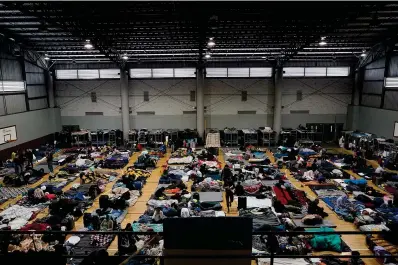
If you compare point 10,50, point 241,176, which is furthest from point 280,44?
point 10,50

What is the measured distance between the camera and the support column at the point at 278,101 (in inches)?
1040

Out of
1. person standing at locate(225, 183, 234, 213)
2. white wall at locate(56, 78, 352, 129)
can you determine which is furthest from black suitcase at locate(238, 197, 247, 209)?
white wall at locate(56, 78, 352, 129)

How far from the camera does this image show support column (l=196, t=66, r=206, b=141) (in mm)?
26453

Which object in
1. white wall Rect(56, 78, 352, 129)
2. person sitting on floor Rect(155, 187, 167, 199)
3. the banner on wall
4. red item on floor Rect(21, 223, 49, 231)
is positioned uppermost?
white wall Rect(56, 78, 352, 129)

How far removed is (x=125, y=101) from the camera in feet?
88.5

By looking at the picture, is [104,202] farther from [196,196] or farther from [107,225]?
[196,196]

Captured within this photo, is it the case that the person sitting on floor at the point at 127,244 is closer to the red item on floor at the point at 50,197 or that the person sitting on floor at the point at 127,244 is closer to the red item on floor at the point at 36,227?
the red item on floor at the point at 36,227

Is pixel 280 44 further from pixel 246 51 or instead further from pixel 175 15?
pixel 175 15

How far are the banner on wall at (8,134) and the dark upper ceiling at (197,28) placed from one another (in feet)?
21.6

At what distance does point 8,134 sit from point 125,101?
948 cm

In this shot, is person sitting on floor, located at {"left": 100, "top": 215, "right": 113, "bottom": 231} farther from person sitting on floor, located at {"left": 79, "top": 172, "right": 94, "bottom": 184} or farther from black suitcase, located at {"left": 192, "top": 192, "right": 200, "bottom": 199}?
person sitting on floor, located at {"left": 79, "top": 172, "right": 94, "bottom": 184}

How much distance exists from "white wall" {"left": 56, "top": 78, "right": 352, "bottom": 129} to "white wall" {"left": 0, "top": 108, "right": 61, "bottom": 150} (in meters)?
1.24

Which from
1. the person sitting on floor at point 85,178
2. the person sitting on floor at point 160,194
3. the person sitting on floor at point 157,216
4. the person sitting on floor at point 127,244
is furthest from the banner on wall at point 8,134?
the person sitting on floor at point 127,244

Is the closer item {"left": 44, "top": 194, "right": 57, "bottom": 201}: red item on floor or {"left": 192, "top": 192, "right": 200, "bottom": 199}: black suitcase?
{"left": 192, "top": 192, "right": 200, "bottom": 199}: black suitcase
